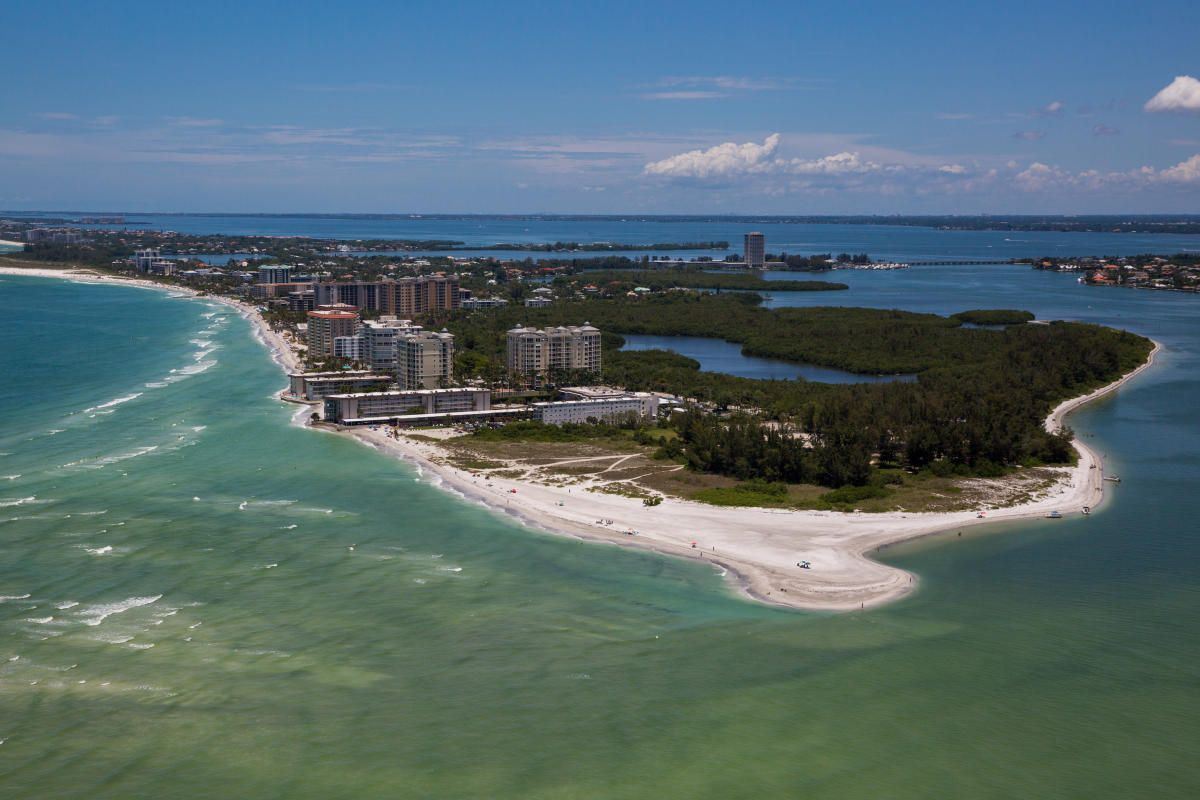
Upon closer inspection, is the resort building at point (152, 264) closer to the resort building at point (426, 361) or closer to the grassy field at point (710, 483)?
the resort building at point (426, 361)

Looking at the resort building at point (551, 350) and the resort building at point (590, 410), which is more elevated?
the resort building at point (551, 350)

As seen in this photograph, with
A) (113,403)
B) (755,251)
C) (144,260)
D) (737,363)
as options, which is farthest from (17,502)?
(755,251)

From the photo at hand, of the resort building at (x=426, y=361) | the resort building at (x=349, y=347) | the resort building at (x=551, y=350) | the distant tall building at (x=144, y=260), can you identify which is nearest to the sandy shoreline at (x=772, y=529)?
the resort building at (x=426, y=361)

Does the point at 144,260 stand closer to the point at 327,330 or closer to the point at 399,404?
the point at 327,330

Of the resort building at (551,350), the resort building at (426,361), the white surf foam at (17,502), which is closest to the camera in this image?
the white surf foam at (17,502)

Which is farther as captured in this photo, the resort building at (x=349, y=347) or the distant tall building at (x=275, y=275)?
the distant tall building at (x=275, y=275)
